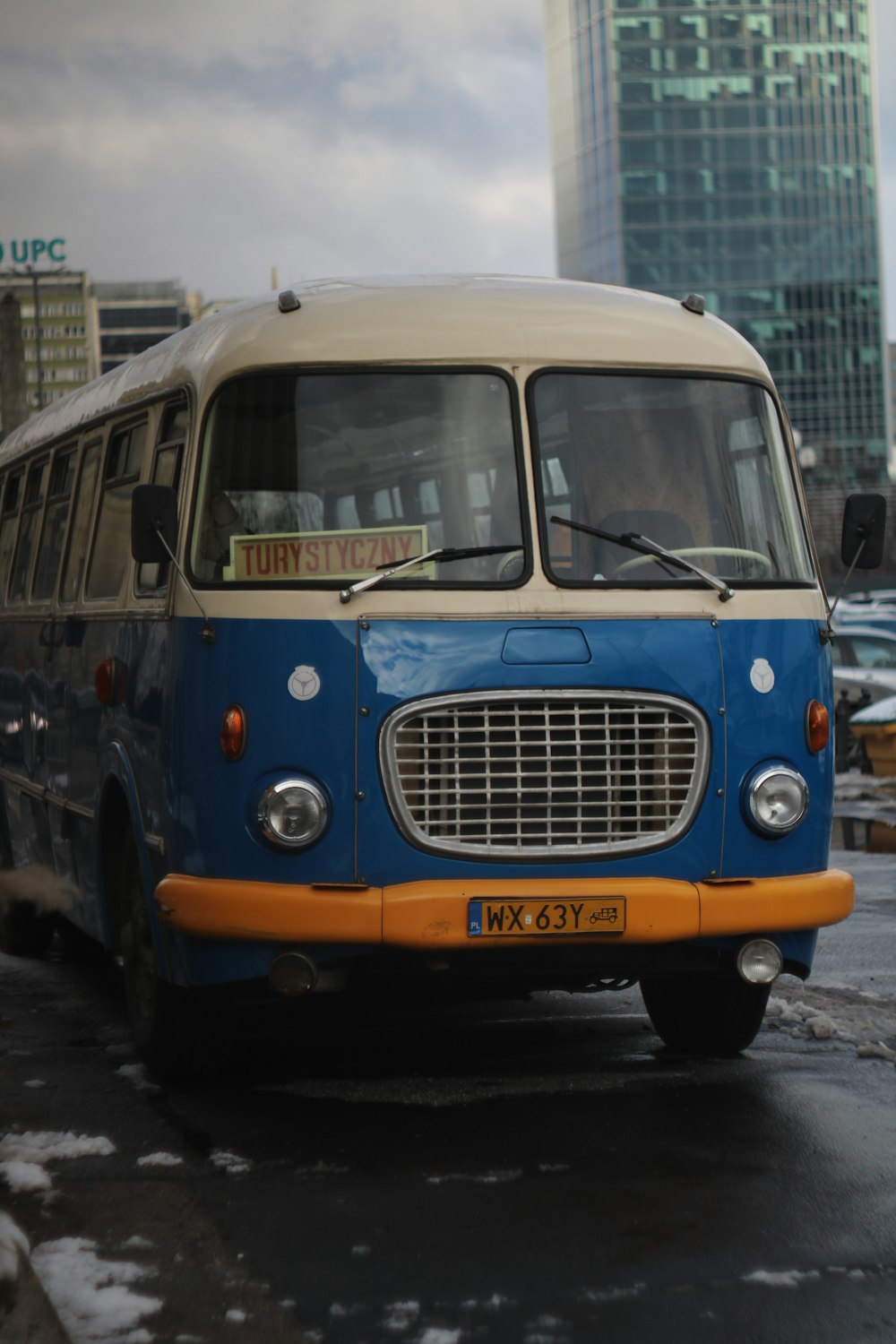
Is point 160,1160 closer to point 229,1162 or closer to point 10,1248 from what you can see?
point 229,1162

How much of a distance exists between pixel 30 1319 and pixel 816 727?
10.9 feet

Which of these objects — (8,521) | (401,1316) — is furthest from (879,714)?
(401,1316)

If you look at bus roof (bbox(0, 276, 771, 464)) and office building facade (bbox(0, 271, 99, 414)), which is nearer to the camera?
bus roof (bbox(0, 276, 771, 464))

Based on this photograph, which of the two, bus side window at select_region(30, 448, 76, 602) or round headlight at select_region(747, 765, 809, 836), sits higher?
bus side window at select_region(30, 448, 76, 602)

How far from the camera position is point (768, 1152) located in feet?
20.0

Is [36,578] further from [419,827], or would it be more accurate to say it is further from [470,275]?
[419,827]

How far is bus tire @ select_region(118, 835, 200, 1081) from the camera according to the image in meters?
7.12

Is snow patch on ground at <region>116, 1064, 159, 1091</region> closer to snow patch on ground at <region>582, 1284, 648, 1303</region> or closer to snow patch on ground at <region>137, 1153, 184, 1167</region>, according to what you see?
snow patch on ground at <region>137, 1153, 184, 1167</region>

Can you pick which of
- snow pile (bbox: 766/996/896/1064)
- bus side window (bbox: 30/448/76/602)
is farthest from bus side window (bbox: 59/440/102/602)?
snow pile (bbox: 766/996/896/1064)

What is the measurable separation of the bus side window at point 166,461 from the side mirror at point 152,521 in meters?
0.20

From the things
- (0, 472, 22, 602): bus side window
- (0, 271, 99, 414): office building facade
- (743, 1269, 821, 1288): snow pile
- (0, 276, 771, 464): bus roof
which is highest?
(0, 271, 99, 414): office building facade

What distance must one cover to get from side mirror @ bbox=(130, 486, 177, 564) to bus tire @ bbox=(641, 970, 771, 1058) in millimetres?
2208

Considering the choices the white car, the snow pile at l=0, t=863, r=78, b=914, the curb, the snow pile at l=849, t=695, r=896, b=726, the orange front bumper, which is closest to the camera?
the curb

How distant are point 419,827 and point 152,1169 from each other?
4.24 ft
